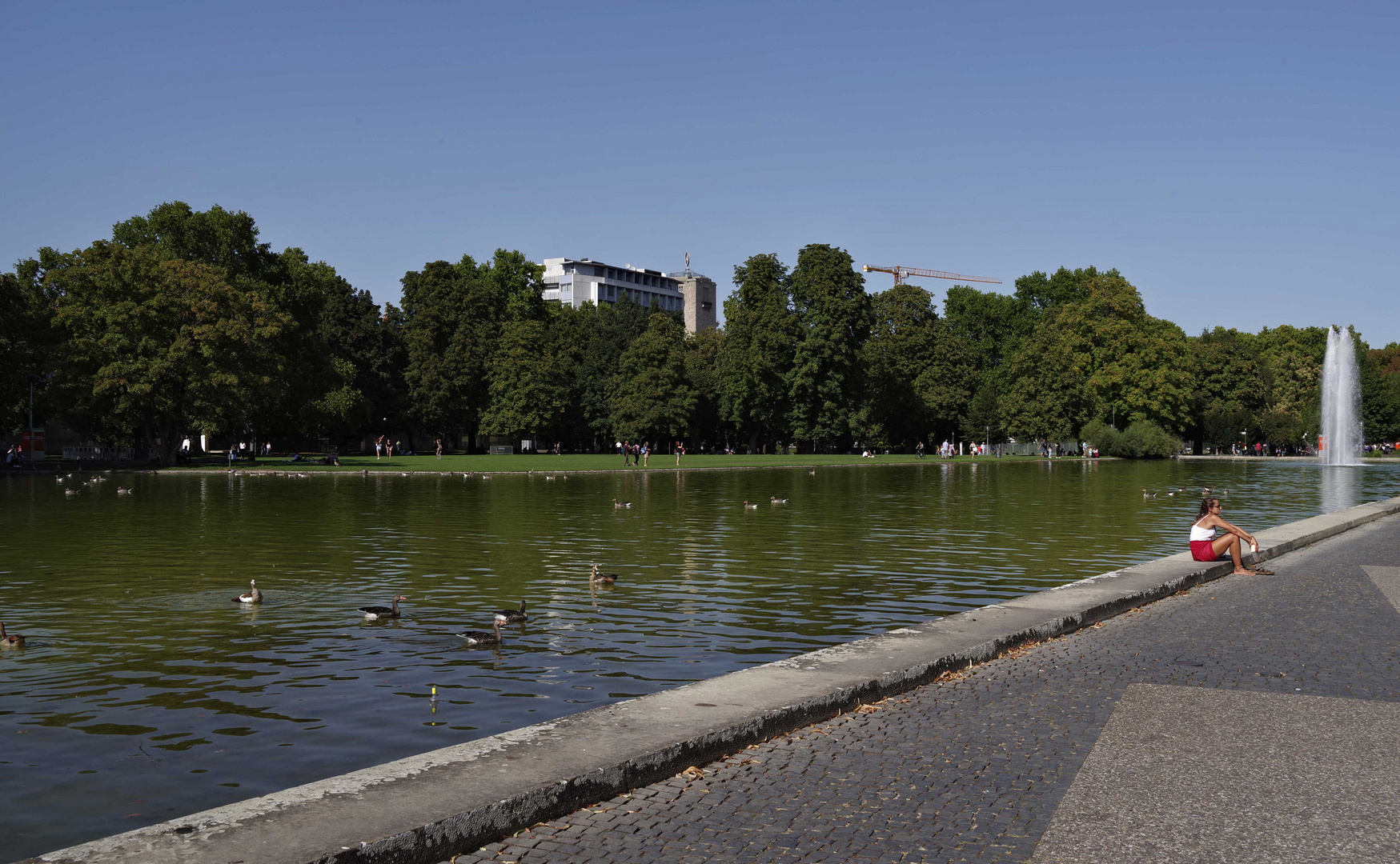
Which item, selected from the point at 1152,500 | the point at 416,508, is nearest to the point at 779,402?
the point at 1152,500

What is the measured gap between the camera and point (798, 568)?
19.4 metres

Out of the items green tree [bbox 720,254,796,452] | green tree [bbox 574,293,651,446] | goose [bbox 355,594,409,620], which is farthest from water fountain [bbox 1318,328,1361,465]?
goose [bbox 355,594,409,620]

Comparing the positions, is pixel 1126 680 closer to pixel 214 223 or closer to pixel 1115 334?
pixel 214 223

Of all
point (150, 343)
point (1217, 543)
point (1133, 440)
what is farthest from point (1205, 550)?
point (1133, 440)

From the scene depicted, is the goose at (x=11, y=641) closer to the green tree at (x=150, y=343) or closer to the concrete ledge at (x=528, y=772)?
the concrete ledge at (x=528, y=772)

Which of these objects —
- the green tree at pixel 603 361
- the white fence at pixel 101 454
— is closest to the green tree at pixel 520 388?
the green tree at pixel 603 361

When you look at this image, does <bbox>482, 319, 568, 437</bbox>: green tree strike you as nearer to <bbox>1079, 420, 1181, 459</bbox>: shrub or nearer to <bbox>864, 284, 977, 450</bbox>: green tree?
<bbox>864, 284, 977, 450</bbox>: green tree

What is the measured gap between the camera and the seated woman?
18.3 metres

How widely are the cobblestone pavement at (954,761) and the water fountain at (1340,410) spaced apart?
9243 cm

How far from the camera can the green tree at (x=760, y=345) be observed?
98625 mm

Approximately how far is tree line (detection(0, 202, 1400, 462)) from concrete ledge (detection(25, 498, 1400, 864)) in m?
62.0

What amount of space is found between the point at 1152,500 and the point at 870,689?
35025 mm

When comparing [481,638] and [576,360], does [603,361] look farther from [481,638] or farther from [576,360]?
[481,638]

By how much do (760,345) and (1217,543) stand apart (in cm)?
8131
